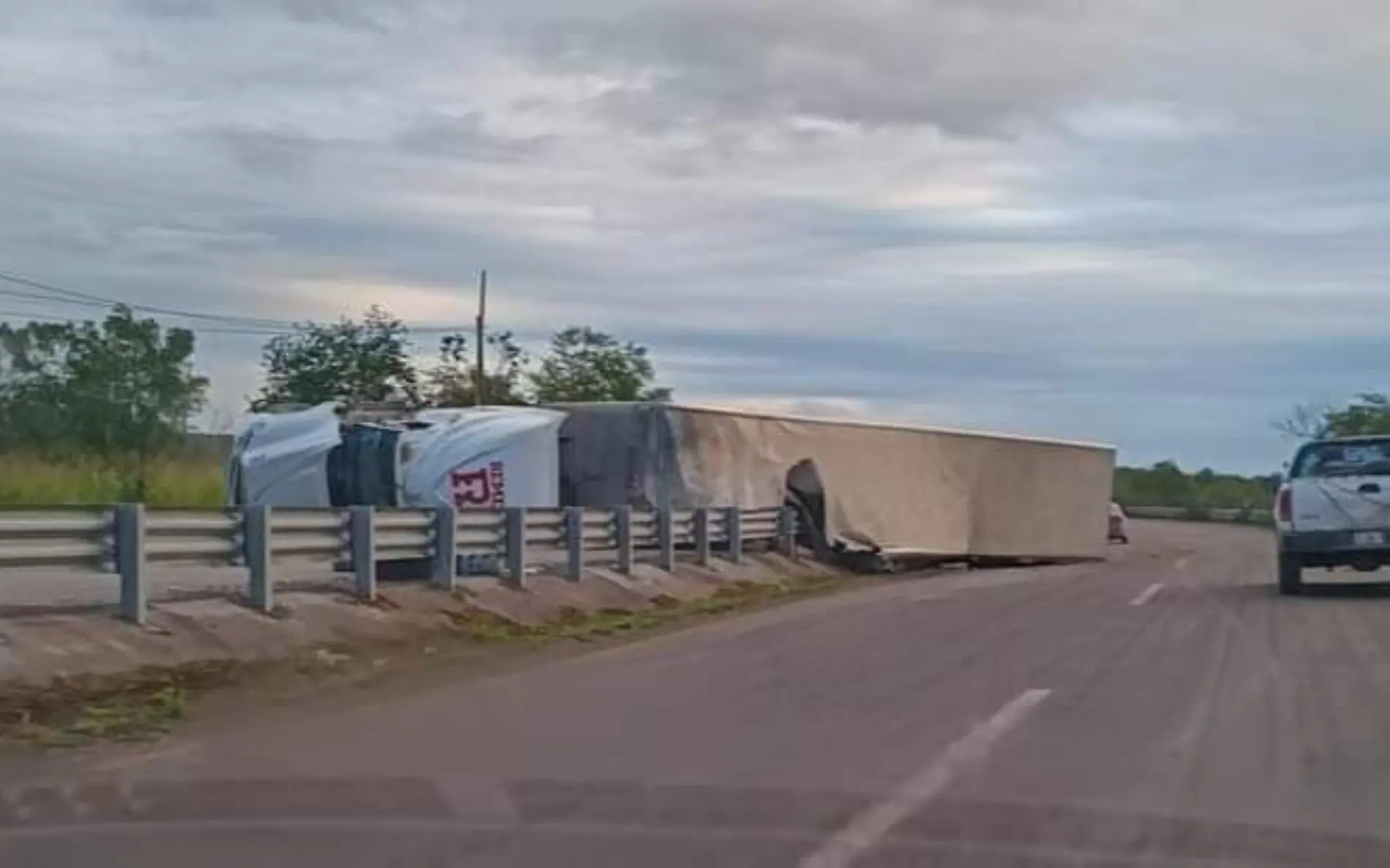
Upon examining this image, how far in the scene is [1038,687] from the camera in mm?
15234

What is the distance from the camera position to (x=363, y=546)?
1969 centimetres

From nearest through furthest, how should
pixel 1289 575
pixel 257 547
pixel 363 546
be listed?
pixel 257 547, pixel 363 546, pixel 1289 575

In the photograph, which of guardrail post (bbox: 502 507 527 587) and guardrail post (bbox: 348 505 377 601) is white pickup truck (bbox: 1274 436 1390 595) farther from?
guardrail post (bbox: 348 505 377 601)

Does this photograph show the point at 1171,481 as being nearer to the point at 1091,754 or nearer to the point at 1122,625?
the point at 1122,625

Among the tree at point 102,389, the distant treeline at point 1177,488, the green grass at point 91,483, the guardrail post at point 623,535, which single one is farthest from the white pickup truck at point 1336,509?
the distant treeline at point 1177,488

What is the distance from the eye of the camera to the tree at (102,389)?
55.0 meters

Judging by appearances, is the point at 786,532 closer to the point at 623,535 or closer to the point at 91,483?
the point at 623,535

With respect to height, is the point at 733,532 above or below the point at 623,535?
below

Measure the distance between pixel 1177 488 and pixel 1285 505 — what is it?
93.8m

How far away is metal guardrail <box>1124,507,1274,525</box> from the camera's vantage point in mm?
88562

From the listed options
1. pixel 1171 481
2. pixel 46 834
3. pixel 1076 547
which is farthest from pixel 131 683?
pixel 1171 481

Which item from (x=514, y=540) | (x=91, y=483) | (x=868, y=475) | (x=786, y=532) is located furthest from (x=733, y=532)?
(x=91, y=483)

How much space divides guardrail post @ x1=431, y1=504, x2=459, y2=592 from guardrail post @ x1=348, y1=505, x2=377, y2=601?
1.53 meters

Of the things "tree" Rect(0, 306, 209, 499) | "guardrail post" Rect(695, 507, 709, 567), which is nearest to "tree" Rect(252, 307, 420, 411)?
"tree" Rect(0, 306, 209, 499)
